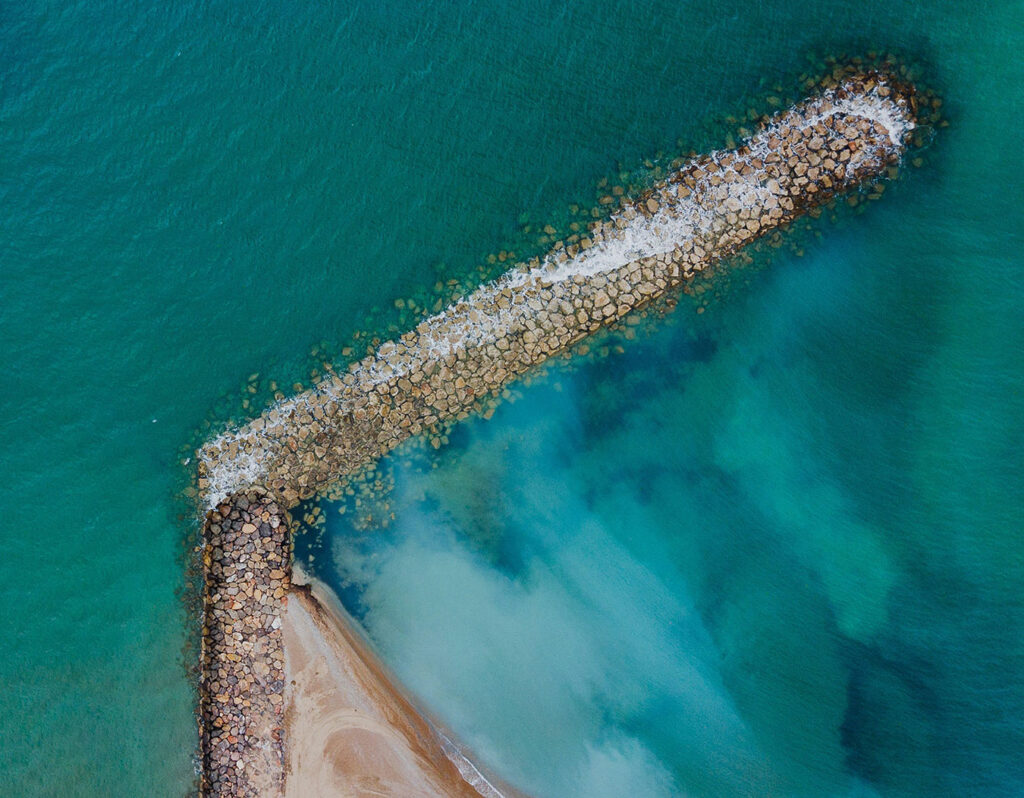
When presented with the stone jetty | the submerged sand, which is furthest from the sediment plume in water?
the submerged sand

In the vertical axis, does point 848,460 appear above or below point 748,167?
below

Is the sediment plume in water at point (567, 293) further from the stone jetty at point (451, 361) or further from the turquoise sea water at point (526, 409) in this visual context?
the turquoise sea water at point (526, 409)

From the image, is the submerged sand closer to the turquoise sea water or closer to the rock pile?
the rock pile

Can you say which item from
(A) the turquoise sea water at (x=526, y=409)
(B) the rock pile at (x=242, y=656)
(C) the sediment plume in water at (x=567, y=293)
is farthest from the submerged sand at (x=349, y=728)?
(C) the sediment plume in water at (x=567, y=293)

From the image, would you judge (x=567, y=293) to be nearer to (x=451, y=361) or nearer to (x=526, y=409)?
(x=526, y=409)

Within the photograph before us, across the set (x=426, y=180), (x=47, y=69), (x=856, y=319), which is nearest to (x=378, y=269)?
(x=426, y=180)

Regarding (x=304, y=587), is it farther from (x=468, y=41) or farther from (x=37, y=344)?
(x=468, y=41)

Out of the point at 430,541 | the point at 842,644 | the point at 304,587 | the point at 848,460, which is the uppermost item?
the point at 304,587

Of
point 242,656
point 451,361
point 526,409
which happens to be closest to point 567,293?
point 526,409
